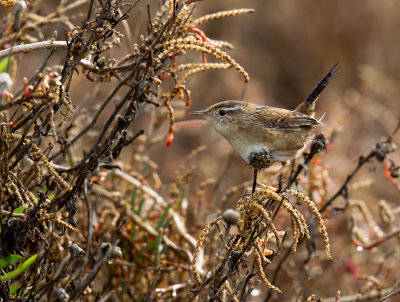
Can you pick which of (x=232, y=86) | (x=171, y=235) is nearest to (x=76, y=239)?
(x=171, y=235)

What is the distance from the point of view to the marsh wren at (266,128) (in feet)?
11.3

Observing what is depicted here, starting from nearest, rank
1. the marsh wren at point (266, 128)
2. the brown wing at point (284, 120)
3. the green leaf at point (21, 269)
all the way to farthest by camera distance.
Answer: the green leaf at point (21, 269) → the marsh wren at point (266, 128) → the brown wing at point (284, 120)

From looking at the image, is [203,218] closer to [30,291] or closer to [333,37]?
[30,291]

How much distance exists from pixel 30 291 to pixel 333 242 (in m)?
3.38

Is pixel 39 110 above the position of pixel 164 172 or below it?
below

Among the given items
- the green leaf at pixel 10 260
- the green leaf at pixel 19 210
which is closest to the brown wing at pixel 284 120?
the green leaf at pixel 19 210

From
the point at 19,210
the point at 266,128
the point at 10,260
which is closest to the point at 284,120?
the point at 266,128

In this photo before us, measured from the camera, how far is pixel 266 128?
11.8ft

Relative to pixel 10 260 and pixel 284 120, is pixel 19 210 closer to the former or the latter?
pixel 10 260

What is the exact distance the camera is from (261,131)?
3562 millimetres

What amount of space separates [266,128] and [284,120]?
5.5 inches

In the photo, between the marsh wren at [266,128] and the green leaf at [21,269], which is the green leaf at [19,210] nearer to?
the green leaf at [21,269]

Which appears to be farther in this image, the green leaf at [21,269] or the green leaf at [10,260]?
the green leaf at [10,260]

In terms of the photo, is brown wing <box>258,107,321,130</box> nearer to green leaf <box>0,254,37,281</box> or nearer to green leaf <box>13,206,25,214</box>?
green leaf <box>13,206,25,214</box>
